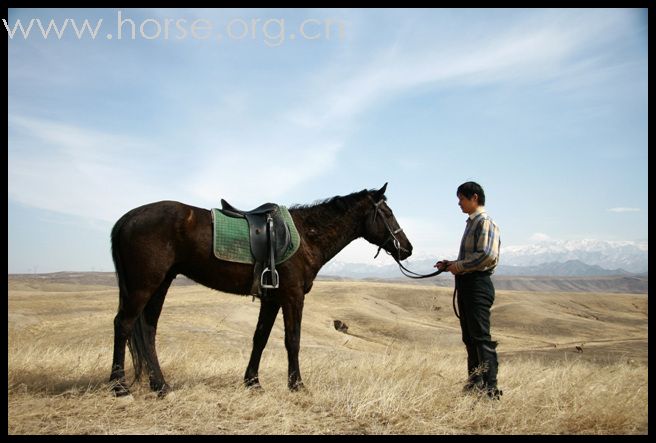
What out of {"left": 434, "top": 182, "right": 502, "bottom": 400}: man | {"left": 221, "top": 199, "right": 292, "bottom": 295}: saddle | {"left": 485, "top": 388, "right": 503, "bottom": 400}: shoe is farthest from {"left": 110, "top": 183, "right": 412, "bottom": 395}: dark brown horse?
{"left": 485, "top": 388, "right": 503, "bottom": 400}: shoe

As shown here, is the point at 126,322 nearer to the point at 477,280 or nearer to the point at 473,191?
the point at 477,280

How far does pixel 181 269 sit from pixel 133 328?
97 cm

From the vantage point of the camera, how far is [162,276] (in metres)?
5.82

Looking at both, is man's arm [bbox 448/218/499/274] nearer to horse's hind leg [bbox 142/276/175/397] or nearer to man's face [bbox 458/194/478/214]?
man's face [bbox 458/194/478/214]

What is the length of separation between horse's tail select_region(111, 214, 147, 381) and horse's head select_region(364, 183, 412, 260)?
338 cm

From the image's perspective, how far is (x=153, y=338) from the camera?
621 centimetres

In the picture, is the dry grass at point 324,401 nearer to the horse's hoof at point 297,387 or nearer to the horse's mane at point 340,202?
the horse's hoof at point 297,387

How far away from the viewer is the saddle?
6.14 metres

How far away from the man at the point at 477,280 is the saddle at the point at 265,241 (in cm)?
214

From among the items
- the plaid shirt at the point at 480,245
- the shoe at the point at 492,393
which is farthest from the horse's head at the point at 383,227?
the shoe at the point at 492,393

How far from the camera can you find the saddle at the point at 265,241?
6137mm

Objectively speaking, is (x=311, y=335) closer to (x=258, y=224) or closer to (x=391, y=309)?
(x=258, y=224)

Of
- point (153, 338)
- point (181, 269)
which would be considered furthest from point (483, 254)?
point (153, 338)
